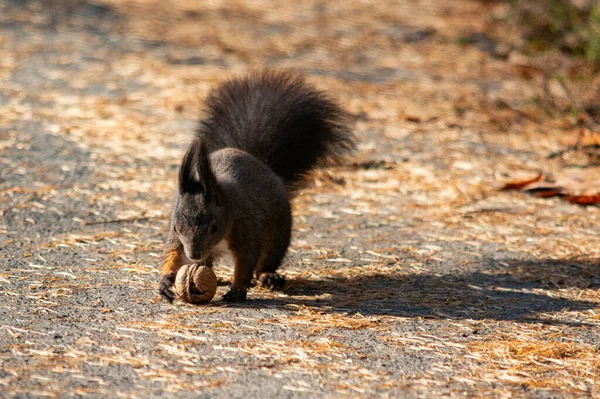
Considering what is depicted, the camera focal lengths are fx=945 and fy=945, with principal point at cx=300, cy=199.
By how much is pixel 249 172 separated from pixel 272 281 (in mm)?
523

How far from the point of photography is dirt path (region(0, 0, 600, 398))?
325 cm

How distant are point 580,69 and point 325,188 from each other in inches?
152

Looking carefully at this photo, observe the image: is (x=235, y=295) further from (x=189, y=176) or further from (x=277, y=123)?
(x=277, y=123)

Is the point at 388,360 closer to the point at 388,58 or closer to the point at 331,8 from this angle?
the point at 388,58

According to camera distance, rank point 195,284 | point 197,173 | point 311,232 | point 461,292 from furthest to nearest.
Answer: point 311,232 < point 461,292 < point 197,173 < point 195,284

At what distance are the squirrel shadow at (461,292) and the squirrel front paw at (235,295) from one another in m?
0.06

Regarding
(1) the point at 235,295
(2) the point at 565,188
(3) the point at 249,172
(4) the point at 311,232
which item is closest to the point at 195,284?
(1) the point at 235,295

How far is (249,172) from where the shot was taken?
14.6 feet

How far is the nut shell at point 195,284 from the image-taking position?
3.89m

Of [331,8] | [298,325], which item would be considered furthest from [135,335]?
[331,8]

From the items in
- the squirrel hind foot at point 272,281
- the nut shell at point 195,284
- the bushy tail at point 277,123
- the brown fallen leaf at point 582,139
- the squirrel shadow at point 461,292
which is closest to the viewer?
the nut shell at point 195,284

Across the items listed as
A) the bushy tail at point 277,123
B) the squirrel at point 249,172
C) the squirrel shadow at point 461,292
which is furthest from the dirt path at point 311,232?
the bushy tail at point 277,123

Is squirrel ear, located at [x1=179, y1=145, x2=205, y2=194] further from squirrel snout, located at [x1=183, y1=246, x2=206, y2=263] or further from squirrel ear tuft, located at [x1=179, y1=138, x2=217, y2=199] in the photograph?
squirrel snout, located at [x1=183, y1=246, x2=206, y2=263]

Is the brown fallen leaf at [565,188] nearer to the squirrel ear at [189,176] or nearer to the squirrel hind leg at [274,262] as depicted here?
the squirrel hind leg at [274,262]
